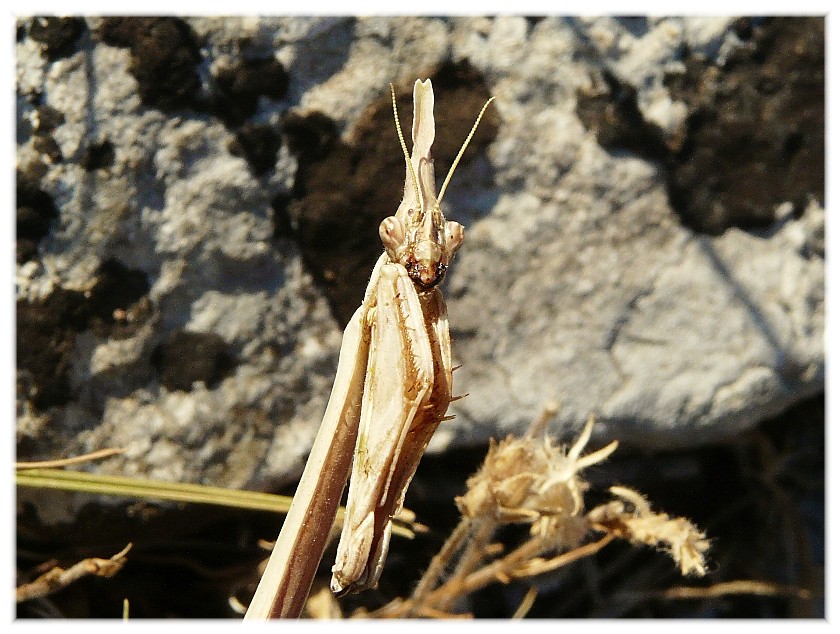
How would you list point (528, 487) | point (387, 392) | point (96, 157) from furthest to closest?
point (96, 157), point (528, 487), point (387, 392)

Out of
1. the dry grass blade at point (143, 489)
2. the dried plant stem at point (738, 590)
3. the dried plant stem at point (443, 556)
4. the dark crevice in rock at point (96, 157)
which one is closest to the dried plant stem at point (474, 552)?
the dried plant stem at point (443, 556)

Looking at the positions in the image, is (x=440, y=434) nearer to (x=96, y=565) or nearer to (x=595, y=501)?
(x=595, y=501)

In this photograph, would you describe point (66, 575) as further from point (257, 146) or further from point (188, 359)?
point (257, 146)

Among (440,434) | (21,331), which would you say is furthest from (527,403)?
(21,331)

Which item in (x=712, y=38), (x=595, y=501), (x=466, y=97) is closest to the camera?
(x=466, y=97)

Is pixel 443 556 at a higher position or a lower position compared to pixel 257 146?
lower

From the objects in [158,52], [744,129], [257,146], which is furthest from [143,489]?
[744,129]
